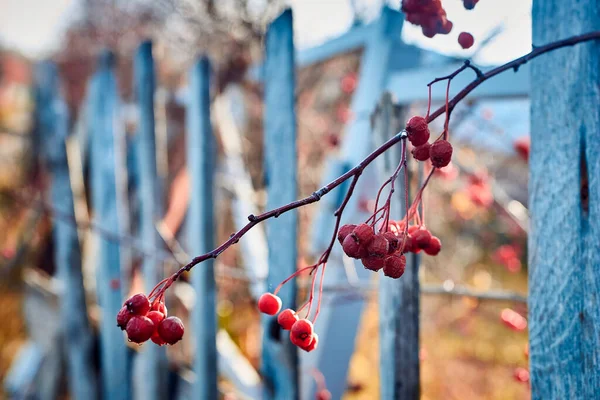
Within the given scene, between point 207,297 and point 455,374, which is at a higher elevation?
point 207,297

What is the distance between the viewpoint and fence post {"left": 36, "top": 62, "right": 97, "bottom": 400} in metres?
2.01

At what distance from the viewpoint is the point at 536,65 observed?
2.61 ft

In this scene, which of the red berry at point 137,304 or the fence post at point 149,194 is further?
the fence post at point 149,194

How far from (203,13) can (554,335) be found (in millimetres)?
2729

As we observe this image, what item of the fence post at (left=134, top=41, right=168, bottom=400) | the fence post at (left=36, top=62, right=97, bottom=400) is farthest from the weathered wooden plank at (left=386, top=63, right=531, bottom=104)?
the fence post at (left=36, top=62, right=97, bottom=400)

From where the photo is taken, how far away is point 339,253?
167 centimetres

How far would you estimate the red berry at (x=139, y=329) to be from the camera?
562mm

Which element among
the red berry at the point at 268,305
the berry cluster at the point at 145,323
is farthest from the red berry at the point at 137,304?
the red berry at the point at 268,305

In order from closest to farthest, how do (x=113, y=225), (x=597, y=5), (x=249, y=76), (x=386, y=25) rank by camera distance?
1. (x=597, y=5)
2. (x=386, y=25)
3. (x=113, y=225)
4. (x=249, y=76)

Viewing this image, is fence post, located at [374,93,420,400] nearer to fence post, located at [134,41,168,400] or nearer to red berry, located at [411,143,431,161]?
red berry, located at [411,143,431,161]

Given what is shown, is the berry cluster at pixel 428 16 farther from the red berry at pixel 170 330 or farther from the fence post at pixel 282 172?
the red berry at pixel 170 330

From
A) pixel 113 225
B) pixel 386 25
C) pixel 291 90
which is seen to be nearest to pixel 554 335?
pixel 291 90

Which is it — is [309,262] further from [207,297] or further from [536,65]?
[536,65]

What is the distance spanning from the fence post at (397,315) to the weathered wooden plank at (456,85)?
0.11 m
